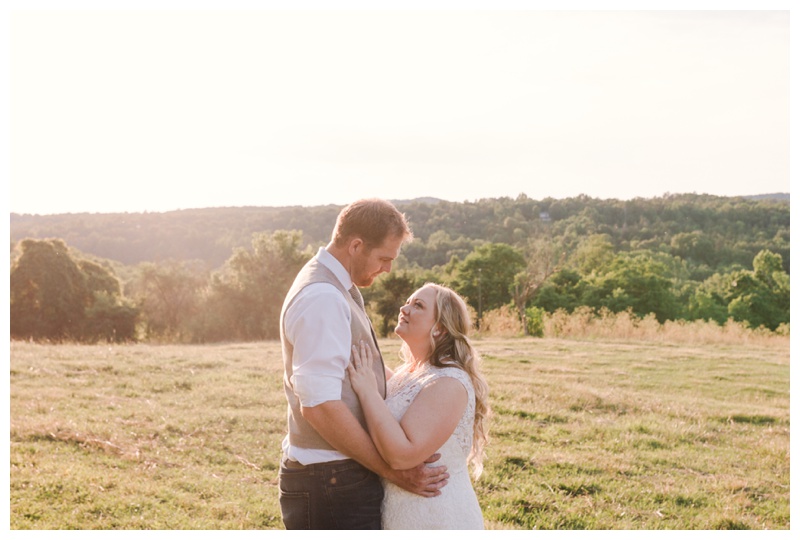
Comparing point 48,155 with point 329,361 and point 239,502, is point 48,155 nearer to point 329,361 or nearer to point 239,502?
point 239,502

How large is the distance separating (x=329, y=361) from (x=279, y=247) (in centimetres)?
2463

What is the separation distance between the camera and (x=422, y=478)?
2.83 metres

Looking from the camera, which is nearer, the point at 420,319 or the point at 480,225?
the point at 420,319

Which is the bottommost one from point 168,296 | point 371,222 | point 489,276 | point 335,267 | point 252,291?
point 168,296

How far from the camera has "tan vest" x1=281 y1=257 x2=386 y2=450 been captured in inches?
105

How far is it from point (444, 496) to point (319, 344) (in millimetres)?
921

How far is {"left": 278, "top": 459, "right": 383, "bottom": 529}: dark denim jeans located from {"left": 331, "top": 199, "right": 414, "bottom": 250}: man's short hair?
875 millimetres

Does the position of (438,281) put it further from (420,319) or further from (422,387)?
(422,387)

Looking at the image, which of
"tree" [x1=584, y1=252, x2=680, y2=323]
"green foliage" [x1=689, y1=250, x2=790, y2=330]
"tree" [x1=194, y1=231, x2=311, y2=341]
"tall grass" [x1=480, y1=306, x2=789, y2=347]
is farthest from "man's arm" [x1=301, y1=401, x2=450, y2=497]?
"green foliage" [x1=689, y1=250, x2=790, y2=330]

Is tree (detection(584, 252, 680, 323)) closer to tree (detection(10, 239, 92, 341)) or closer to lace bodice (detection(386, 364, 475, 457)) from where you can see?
tree (detection(10, 239, 92, 341))

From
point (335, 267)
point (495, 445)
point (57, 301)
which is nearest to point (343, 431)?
point (335, 267)

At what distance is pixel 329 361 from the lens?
2.53 metres

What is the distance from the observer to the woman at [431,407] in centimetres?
266
